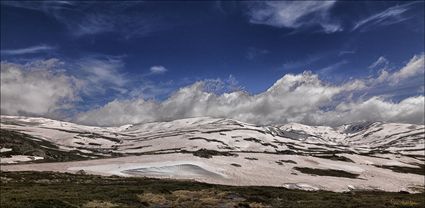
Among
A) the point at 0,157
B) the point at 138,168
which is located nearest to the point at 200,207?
the point at 138,168

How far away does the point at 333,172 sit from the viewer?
106m

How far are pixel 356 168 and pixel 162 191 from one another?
75.6 meters

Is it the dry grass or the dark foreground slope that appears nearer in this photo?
the dry grass

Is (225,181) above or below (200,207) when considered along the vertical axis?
above

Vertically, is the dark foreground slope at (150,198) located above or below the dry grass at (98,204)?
above

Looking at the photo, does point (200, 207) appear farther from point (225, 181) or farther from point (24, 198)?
point (225, 181)

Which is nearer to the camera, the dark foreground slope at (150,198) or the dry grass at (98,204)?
the dry grass at (98,204)

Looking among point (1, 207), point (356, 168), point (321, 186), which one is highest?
point (356, 168)

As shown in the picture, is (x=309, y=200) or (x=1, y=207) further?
(x=309, y=200)

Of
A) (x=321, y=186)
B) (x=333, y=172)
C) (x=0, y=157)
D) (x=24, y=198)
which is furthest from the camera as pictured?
(x=333, y=172)

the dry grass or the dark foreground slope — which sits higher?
the dark foreground slope

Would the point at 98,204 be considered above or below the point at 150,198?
below

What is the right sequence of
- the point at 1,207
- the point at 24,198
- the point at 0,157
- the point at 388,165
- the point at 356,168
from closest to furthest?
the point at 1,207
the point at 24,198
the point at 0,157
the point at 356,168
the point at 388,165

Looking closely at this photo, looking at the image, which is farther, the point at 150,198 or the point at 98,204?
the point at 150,198
